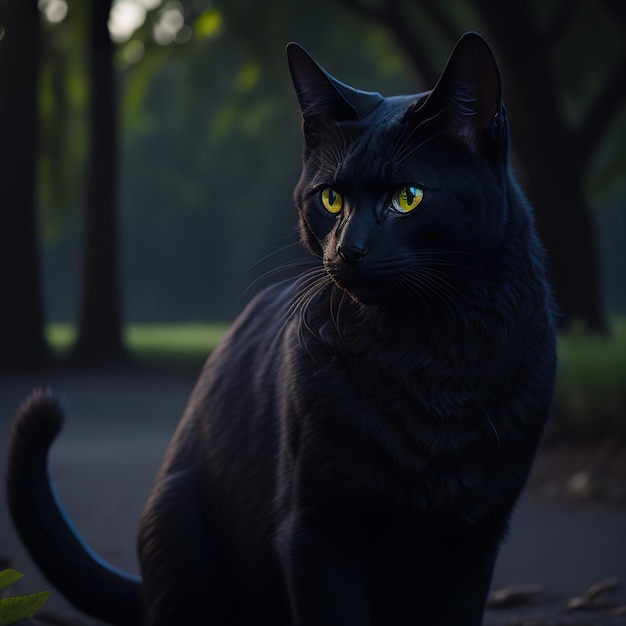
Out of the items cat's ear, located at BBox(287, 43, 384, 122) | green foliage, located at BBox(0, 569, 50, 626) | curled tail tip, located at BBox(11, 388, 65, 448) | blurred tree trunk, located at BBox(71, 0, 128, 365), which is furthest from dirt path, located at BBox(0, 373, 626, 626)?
blurred tree trunk, located at BBox(71, 0, 128, 365)

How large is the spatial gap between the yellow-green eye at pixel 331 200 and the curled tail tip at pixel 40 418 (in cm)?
98

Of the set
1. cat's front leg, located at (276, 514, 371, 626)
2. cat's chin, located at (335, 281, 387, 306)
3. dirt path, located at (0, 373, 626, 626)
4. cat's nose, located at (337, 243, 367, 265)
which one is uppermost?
cat's nose, located at (337, 243, 367, 265)

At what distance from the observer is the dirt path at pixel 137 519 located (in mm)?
3721

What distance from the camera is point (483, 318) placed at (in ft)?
7.68

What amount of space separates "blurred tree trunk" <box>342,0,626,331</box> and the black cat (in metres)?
7.57

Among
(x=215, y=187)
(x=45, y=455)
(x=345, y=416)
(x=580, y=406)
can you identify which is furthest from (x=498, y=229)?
(x=215, y=187)

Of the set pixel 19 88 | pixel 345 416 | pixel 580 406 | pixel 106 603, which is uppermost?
pixel 19 88

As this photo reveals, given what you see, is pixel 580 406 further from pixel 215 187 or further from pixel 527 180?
pixel 215 187

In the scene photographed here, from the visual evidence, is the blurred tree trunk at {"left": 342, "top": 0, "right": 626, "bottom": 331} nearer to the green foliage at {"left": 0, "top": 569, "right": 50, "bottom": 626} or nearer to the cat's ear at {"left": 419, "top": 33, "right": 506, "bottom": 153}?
the cat's ear at {"left": 419, "top": 33, "right": 506, "bottom": 153}

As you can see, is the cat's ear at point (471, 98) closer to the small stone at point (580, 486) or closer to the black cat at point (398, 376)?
the black cat at point (398, 376)

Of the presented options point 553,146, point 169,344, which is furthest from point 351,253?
point 169,344

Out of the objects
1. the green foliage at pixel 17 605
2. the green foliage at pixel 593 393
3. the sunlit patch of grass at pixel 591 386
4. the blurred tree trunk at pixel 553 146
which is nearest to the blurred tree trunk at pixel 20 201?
the blurred tree trunk at pixel 553 146

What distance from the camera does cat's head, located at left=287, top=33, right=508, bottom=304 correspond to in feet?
7.29

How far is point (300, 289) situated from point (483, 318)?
560mm
